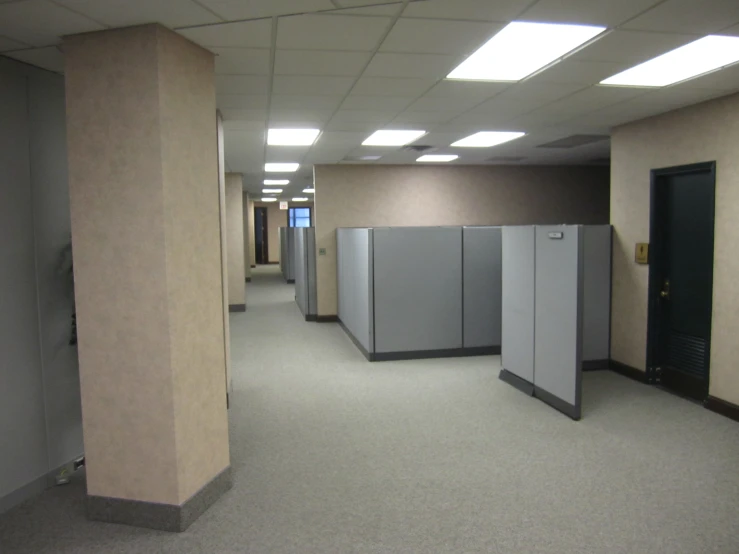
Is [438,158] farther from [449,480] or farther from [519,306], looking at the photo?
[449,480]

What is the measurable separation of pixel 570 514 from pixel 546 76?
2.63 m

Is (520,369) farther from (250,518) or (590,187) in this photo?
(590,187)

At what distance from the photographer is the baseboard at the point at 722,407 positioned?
3.93 metres

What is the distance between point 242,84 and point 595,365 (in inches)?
166

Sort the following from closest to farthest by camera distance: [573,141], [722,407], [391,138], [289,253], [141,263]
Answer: [141,263]
[722,407]
[391,138]
[573,141]
[289,253]

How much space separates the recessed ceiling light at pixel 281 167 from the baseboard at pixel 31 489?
5763 mm

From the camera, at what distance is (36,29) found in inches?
94.3

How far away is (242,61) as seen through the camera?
309 centimetres

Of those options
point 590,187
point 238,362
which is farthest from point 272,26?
point 590,187

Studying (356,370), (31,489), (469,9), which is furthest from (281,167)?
(469,9)

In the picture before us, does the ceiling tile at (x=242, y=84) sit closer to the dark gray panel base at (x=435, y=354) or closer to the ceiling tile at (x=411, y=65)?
the ceiling tile at (x=411, y=65)

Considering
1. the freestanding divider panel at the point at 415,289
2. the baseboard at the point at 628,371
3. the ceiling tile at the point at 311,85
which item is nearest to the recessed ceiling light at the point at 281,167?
the freestanding divider panel at the point at 415,289

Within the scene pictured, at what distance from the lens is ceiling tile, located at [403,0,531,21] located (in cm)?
232

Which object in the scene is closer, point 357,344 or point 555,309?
point 555,309
